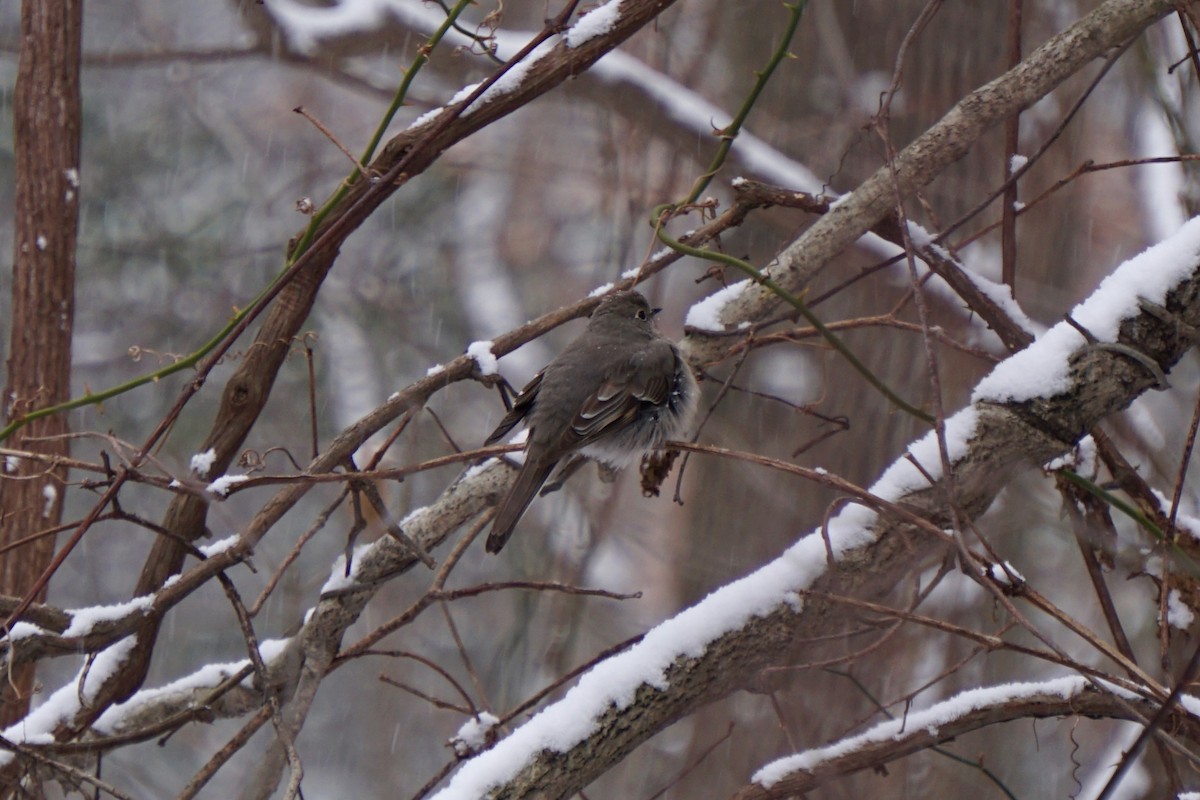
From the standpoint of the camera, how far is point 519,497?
296 cm

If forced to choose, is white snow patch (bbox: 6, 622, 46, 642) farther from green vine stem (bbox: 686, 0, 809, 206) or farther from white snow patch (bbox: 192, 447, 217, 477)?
green vine stem (bbox: 686, 0, 809, 206)

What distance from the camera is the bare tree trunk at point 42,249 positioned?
12.0 feet

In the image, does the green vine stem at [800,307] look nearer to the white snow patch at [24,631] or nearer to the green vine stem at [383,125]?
the green vine stem at [383,125]

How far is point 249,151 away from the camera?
26.6ft

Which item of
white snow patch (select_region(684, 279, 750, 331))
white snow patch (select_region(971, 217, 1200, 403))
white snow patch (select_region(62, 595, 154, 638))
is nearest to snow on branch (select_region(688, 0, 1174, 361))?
white snow patch (select_region(684, 279, 750, 331))

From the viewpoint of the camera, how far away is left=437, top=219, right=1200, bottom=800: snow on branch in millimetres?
2199

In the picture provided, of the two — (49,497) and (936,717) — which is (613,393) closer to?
(936,717)

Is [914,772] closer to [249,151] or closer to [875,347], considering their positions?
[875,347]

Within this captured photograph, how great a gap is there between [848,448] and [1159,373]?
324cm

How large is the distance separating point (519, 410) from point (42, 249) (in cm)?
178

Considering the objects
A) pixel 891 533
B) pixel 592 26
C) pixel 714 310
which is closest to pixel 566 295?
pixel 714 310

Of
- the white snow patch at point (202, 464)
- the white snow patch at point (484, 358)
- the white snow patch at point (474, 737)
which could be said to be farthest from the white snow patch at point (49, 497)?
the white snow patch at point (474, 737)

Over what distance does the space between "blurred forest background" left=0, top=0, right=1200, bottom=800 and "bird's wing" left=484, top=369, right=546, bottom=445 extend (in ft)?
5.37

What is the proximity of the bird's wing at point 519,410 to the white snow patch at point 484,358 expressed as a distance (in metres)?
0.21
